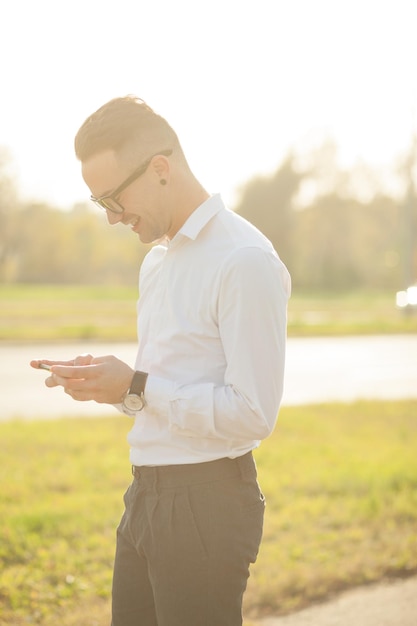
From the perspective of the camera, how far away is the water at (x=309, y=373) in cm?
1019

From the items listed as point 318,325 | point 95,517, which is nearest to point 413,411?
point 95,517

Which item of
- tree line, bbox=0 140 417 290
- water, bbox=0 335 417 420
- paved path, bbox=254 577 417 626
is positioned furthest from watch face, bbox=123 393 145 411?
tree line, bbox=0 140 417 290

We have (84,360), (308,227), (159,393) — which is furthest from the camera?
(308,227)

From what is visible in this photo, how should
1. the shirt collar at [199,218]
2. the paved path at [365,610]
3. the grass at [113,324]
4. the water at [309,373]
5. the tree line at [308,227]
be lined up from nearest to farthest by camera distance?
the shirt collar at [199,218] → the paved path at [365,610] → the water at [309,373] → the grass at [113,324] → the tree line at [308,227]

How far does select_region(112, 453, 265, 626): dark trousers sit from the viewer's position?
2.04m

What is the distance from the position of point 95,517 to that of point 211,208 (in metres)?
3.11

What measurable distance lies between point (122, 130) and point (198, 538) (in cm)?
104

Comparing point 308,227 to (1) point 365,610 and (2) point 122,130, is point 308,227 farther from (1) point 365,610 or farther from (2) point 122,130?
(2) point 122,130

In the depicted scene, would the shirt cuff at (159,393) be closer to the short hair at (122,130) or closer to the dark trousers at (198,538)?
the dark trousers at (198,538)

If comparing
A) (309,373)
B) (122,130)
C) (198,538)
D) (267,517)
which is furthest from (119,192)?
→ (309,373)

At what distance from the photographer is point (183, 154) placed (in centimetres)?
215

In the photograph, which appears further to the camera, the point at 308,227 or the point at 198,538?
the point at 308,227

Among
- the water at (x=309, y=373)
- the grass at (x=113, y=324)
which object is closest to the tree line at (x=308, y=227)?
the grass at (x=113, y=324)

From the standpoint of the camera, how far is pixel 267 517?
493cm
